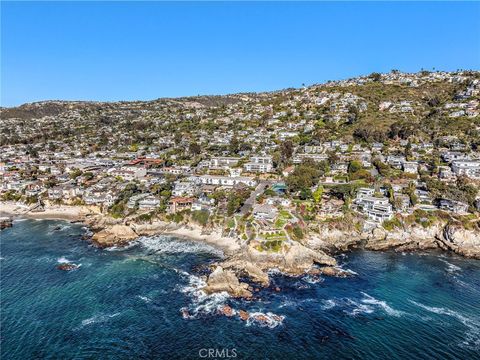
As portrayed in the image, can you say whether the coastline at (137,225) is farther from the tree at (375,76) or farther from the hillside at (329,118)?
the tree at (375,76)

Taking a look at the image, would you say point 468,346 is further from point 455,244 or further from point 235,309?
point 455,244

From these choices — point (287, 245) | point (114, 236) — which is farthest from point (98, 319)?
point (287, 245)

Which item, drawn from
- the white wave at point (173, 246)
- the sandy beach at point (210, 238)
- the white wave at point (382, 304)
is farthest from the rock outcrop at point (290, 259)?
the white wave at point (382, 304)

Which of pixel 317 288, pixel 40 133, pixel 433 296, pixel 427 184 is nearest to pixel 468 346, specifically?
pixel 433 296

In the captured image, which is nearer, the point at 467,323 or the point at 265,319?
the point at 467,323

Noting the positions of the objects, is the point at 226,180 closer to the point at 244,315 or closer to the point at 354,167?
the point at 354,167
